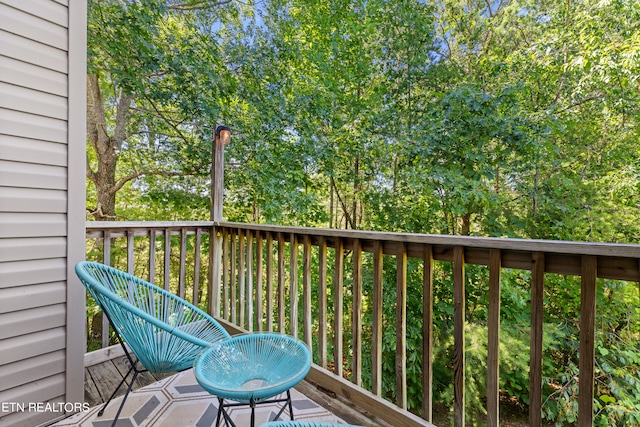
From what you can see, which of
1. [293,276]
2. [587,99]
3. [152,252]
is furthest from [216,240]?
[587,99]

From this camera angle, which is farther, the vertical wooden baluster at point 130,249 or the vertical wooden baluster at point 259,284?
the vertical wooden baluster at point 259,284

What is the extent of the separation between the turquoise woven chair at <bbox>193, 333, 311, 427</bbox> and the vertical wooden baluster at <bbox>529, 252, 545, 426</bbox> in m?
0.88

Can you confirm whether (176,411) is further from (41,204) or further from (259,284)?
(41,204)

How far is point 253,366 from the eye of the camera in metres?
1.40

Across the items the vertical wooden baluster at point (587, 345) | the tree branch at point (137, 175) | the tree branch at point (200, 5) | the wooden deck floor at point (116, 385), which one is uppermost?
the tree branch at point (200, 5)

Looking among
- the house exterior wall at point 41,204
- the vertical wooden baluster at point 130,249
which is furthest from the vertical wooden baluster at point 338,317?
the vertical wooden baluster at point 130,249

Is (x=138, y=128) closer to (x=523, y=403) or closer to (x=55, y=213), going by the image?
(x=55, y=213)

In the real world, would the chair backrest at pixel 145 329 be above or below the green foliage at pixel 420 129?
below

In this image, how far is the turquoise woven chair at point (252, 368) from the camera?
1100 mm

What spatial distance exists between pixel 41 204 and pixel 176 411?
1352 millimetres

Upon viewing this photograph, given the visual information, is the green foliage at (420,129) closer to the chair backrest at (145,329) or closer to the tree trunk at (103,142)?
the tree trunk at (103,142)

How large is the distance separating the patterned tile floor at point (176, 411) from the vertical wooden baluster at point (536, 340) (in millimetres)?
960

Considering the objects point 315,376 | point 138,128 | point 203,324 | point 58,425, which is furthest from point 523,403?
point 138,128

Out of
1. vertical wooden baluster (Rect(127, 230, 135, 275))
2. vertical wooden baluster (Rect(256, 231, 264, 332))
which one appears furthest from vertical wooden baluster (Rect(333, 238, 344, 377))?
vertical wooden baluster (Rect(127, 230, 135, 275))
